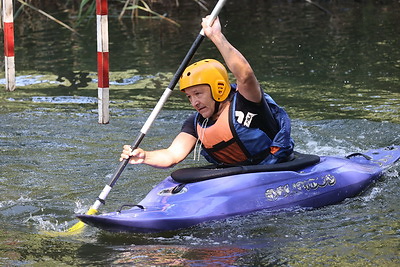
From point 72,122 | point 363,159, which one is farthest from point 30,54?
point 363,159

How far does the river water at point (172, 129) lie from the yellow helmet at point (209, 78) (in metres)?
0.80

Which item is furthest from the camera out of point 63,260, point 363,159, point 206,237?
point 363,159

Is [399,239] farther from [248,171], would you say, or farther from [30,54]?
[30,54]

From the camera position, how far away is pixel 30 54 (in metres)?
11.2

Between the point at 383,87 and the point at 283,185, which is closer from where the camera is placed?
the point at 283,185

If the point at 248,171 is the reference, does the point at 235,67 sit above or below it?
above

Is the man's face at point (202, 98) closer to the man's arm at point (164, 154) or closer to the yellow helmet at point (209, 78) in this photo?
the yellow helmet at point (209, 78)

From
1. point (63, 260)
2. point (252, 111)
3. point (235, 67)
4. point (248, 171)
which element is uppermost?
point (235, 67)

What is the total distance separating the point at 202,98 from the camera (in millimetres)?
4715

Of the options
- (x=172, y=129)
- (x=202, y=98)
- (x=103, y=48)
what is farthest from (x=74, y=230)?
(x=172, y=129)

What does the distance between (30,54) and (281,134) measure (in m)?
7.09

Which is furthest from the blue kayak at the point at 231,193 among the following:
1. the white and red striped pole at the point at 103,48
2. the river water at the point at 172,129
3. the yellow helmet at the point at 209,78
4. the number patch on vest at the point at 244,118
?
the white and red striped pole at the point at 103,48

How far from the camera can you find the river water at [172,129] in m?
4.36

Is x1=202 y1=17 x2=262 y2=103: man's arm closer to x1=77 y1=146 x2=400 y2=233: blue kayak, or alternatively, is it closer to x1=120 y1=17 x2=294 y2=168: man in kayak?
x1=120 y1=17 x2=294 y2=168: man in kayak
